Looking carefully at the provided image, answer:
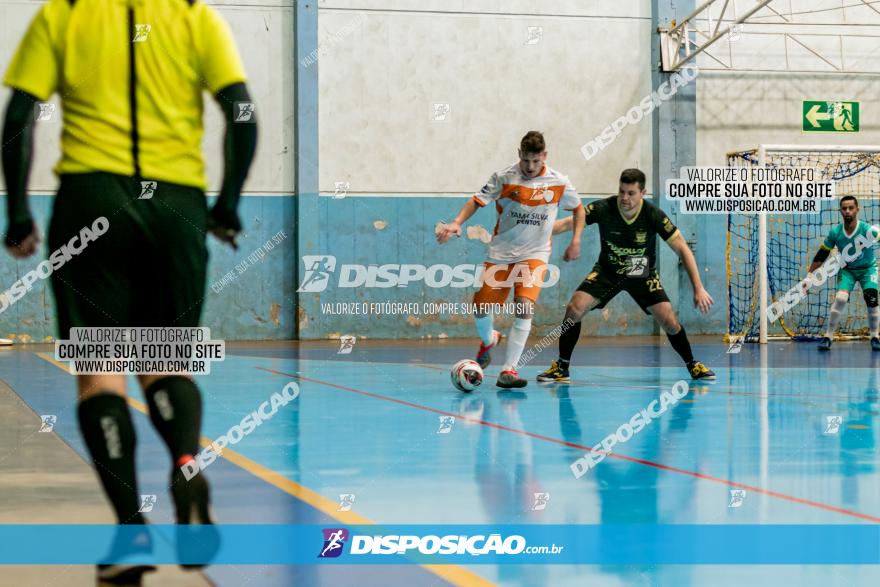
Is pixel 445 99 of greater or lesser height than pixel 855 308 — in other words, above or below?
above

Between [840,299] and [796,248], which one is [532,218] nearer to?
[840,299]

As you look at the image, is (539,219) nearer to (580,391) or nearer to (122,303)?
(580,391)


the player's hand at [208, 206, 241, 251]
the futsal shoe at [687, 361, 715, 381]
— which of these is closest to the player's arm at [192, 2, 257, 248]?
the player's hand at [208, 206, 241, 251]

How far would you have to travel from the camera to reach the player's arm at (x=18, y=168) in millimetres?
1971

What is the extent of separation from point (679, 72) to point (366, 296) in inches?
276

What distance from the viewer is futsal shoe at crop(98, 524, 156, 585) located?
8.00 feet

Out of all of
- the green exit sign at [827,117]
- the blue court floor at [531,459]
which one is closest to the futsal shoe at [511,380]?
the blue court floor at [531,459]

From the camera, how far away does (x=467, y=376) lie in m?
9.32

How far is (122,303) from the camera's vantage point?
7.18 ft

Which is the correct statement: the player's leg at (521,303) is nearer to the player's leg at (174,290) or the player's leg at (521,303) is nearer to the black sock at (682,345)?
the black sock at (682,345)

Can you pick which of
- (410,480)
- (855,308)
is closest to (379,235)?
(855,308)

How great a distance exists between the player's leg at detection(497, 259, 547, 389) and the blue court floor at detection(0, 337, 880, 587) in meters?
0.21

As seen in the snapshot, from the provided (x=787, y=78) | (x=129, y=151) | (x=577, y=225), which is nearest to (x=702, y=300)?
(x=577, y=225)

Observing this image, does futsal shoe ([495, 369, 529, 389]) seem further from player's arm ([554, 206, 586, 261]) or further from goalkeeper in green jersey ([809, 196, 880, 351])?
goalkeeper in green jersey ([809, 196, 880, 351])
